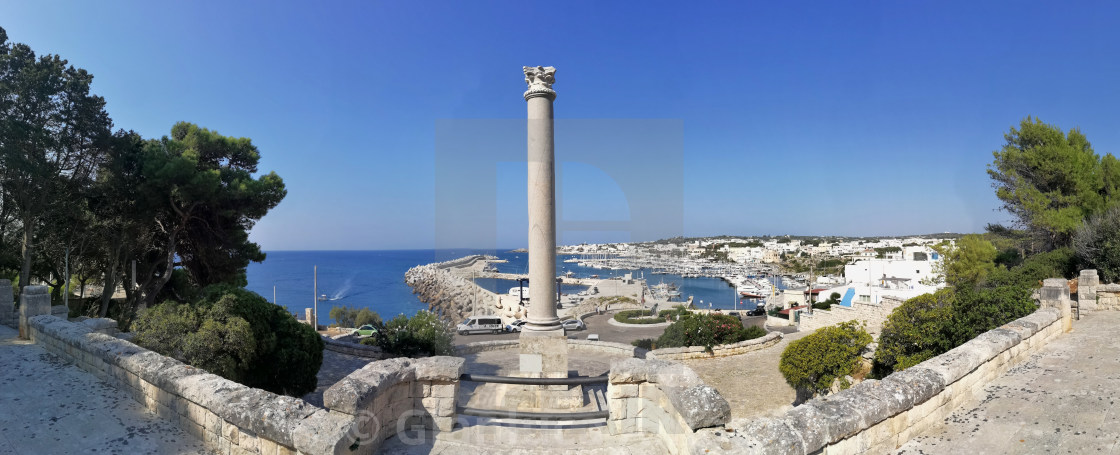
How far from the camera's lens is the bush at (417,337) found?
12484mm

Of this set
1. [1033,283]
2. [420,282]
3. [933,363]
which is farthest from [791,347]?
[420,282]

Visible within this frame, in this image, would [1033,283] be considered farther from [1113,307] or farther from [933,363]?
[933,363]

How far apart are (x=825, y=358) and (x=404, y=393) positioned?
8.27 meters

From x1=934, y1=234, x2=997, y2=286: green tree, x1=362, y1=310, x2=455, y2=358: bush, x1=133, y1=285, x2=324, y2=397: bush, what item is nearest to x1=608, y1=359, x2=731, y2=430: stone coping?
x1=133, y1=285, x2=324, y2=397: bush

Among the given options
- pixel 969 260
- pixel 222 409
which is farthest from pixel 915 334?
pixel 969 260

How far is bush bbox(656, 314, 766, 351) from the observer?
13250 millimetres

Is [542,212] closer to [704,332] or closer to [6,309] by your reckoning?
[704,332]

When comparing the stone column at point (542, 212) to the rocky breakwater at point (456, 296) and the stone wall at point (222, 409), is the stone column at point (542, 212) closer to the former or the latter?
the stone wall at point (222, 409)

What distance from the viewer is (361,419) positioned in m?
3.78

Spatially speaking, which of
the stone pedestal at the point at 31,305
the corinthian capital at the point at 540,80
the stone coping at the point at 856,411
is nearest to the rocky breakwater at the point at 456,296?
the stone pedestal at the point at 31,305

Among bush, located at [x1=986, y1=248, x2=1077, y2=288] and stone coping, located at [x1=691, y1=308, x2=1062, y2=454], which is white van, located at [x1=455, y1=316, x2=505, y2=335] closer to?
bush, located at [x1=986, y1=248, x2=1077, y2=288]

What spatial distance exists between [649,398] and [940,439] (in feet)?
8.31

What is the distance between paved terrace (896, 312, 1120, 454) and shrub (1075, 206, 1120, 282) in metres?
7.49

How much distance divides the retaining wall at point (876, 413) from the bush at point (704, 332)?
790cm
